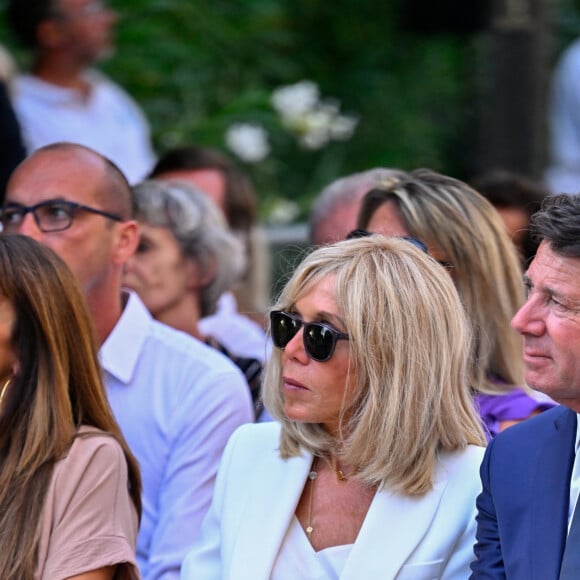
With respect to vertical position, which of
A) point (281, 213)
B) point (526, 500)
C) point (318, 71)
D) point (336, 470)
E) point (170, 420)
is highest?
point (526, 500)

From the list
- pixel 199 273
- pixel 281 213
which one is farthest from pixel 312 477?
pixel 281 213

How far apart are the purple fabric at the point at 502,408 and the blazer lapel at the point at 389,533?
1.95ft

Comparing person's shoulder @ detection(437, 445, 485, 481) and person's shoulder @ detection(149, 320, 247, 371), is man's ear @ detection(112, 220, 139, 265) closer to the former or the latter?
person's shoulder @ detection(149, 320, 247, 371)

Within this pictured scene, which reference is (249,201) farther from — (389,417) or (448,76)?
(448,76)

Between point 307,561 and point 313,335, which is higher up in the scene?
point 313,335

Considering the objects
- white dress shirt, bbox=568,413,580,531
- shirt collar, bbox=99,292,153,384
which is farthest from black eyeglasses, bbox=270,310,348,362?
shirt collar, bbox=99,292,153,384

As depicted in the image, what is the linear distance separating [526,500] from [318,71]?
6.47 m

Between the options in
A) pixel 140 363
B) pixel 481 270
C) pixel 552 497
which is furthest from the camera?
pixel 140 363

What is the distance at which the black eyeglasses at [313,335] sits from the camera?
2.71 m

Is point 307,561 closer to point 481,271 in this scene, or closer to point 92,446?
point 92,446

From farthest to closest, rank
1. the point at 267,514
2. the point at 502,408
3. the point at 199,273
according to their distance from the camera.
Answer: the point at 199,273 < the point at 502,408 < the point at 267,514

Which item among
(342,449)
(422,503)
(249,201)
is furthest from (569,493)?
(249,201)

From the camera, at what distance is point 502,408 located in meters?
3.29

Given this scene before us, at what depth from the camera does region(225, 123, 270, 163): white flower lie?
680 cm
